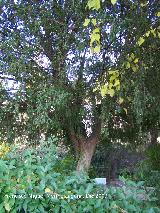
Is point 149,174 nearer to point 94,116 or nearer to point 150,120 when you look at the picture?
point 94,116

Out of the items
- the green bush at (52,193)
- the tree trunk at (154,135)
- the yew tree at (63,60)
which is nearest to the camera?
the green bush at (52,193)

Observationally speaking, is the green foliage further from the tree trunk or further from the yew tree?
the yew tree

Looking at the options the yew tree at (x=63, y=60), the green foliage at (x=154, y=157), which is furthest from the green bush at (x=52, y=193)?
the green foliage at (x=154, y=157)

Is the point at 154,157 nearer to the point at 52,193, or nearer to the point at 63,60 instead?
the point at 63,60

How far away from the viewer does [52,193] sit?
221 cm

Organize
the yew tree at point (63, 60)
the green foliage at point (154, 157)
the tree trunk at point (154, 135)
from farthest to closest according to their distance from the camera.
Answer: the tree trunk at point (154, 135), the green foliage at point (154, 157), the yew tree at point (63, 60)

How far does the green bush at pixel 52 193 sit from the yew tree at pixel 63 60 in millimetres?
2564

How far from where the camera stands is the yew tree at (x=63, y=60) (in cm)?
494

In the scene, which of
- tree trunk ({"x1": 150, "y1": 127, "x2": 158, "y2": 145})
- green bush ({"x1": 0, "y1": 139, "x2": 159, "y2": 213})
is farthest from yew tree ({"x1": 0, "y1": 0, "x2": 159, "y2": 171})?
green bush ({"x1": 0, "y1": 139, "x2": 159, "y2": 213})

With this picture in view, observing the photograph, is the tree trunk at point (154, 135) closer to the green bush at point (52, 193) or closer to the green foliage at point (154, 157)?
the green foliage at point (154, 157)

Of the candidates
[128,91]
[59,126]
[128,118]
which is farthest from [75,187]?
[128,118]

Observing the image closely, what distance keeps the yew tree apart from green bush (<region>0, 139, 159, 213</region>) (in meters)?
2.56

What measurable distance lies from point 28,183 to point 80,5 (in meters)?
3.62

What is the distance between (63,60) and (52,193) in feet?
11.5
